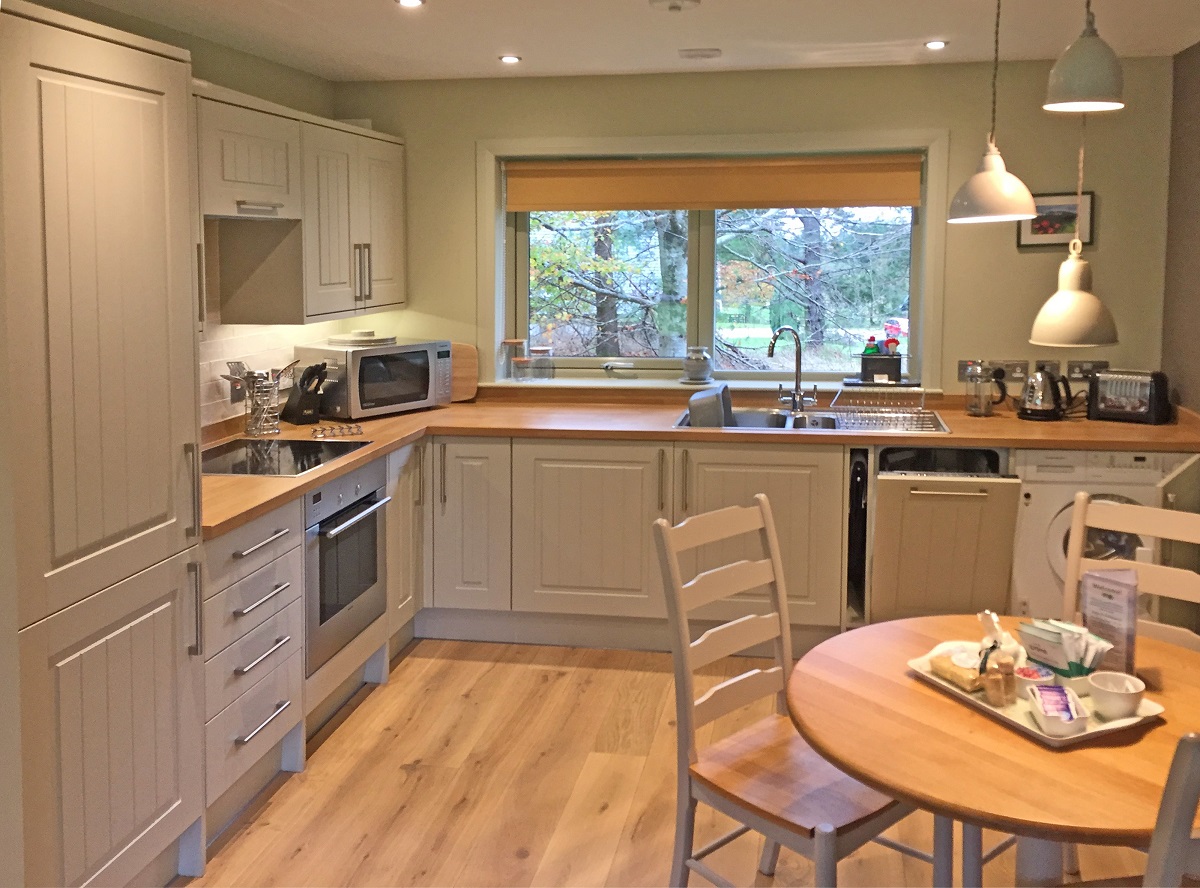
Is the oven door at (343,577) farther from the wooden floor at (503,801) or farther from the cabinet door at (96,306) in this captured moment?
the cabinet door at (96,306)

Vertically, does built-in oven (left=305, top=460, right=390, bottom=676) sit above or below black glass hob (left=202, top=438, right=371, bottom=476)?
below

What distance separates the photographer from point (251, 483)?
3258 mm

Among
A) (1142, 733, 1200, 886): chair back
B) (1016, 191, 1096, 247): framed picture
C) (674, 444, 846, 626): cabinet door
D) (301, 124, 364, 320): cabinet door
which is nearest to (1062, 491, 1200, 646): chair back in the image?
(1142, 733, 1200, 886): chair back

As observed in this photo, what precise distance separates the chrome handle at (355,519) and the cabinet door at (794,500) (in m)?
1.07

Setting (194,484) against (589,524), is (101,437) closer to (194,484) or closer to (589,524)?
(194,484)

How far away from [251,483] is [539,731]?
121 centimetres

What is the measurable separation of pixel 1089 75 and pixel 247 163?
2513 millimetres

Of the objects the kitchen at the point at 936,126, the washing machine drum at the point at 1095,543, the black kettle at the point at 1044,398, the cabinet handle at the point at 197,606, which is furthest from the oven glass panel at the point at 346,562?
the black kettle at the point at 1044,398

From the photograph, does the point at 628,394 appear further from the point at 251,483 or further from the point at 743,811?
the point at 743,811

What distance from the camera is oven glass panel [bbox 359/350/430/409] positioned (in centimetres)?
448

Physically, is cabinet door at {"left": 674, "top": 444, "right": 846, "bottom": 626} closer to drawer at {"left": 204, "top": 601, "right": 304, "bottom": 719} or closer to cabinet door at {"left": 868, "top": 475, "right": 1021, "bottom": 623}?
cabinet door at {"left": 868, "top": 475, "right": 1021, "bottom": 623}

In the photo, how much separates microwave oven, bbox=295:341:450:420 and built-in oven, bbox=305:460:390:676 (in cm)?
52

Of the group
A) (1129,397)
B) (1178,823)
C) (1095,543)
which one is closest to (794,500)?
(1095,543)

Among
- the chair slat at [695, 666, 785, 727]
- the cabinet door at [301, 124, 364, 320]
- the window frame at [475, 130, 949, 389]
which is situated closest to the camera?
the chair slat at [695, 666, 785, 727]
